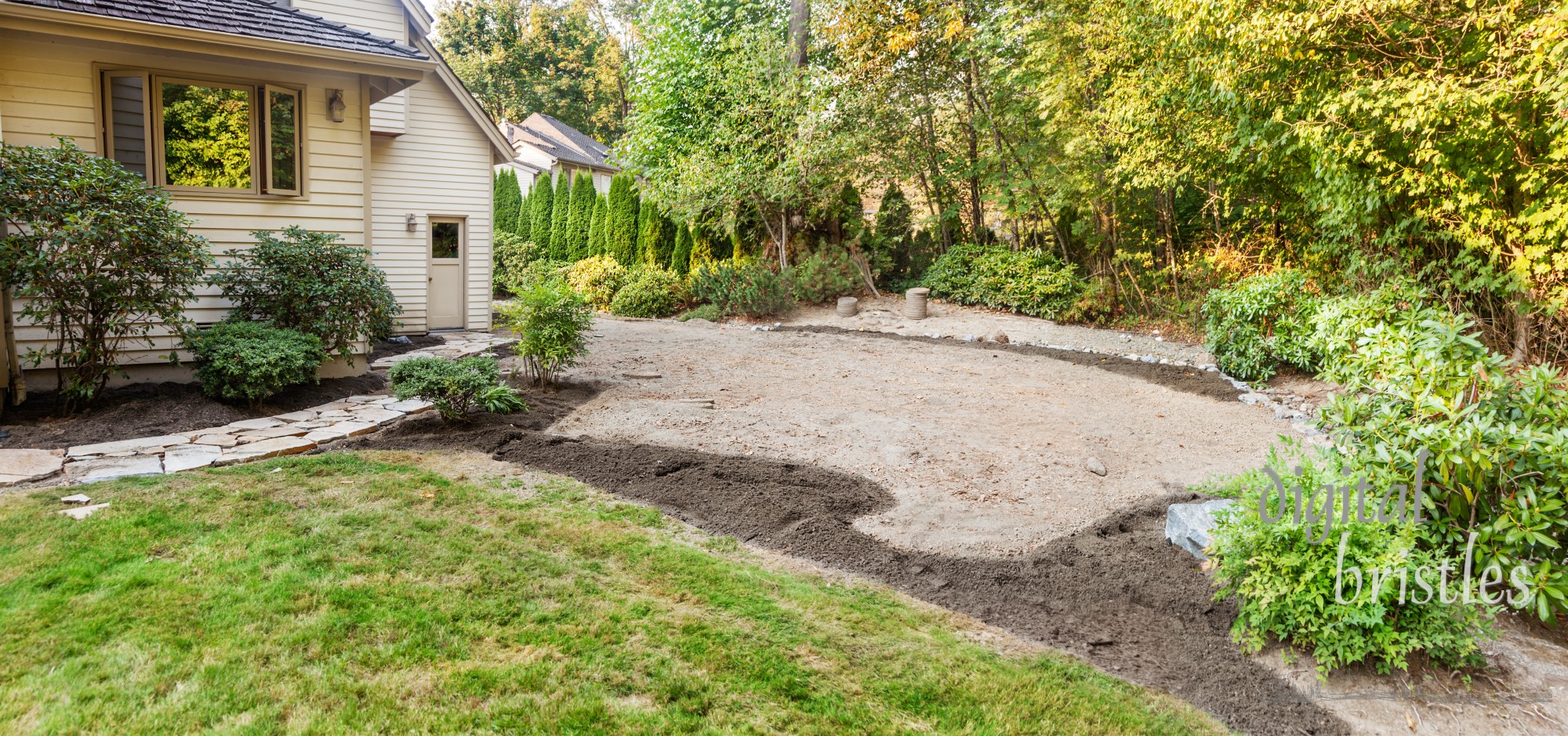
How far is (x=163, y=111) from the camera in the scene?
270 inches

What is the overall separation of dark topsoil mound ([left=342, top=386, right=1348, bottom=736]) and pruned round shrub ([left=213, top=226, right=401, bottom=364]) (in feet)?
5.67

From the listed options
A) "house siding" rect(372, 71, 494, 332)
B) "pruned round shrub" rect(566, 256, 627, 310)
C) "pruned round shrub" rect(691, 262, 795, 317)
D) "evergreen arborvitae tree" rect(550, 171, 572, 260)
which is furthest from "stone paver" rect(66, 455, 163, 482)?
"evergreen arborvitae tree" rect(550, 171, 572, 260)

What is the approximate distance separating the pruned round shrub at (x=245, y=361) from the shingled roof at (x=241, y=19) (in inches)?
98.3

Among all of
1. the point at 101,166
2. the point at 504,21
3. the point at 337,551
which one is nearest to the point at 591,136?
the point at 504,21

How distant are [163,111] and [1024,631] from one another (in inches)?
312

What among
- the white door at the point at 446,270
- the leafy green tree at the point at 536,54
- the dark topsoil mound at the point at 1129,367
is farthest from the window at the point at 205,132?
the leafy green tree at the point at 536,54

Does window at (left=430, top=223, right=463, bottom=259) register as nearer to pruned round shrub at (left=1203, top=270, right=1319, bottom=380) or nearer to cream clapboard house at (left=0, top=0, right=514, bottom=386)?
cream clapboard house at (left=0, top=0, right=514, bottom=386)

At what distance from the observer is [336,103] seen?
7.50m

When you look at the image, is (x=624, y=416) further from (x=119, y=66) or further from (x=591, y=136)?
(x=591, y=136)

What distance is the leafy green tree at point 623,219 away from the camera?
18906 mm

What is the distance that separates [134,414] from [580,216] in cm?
1562

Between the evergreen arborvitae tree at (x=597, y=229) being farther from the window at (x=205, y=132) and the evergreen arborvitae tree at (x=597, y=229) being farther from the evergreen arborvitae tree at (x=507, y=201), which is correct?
the window at (x=205, y=132)

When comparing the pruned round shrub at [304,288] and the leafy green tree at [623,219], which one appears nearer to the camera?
the pruned round shrub at [304,288]

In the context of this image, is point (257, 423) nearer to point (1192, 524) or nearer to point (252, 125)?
point (252, 125)
